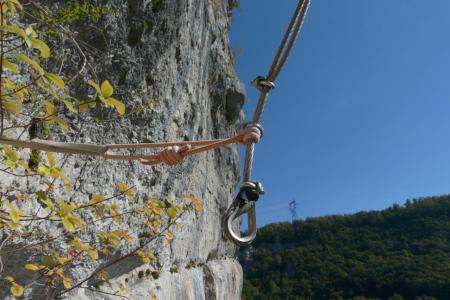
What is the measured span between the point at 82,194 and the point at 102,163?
0.49 metres

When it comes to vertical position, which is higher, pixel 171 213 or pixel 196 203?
pixel 196 203

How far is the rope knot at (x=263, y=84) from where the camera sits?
5.09ft

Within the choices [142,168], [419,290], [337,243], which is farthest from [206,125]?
[337,243]

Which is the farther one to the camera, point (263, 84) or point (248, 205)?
point (263, 84)

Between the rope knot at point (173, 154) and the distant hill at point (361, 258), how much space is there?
3811 cm

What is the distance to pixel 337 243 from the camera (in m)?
58.3

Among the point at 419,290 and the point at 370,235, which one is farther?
the point at 370,235

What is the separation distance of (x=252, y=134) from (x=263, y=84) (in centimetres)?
22

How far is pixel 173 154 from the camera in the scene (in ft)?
5.72

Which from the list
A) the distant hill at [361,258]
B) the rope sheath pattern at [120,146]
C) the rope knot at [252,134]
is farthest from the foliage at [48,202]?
the distant hill at [361,258]

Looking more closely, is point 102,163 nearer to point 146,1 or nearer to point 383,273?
point 146,1

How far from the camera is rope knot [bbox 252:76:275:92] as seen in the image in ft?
5.09

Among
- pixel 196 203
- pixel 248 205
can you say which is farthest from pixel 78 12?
pixel 248 205

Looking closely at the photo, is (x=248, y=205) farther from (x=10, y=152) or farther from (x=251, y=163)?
(x=10, y=152)
